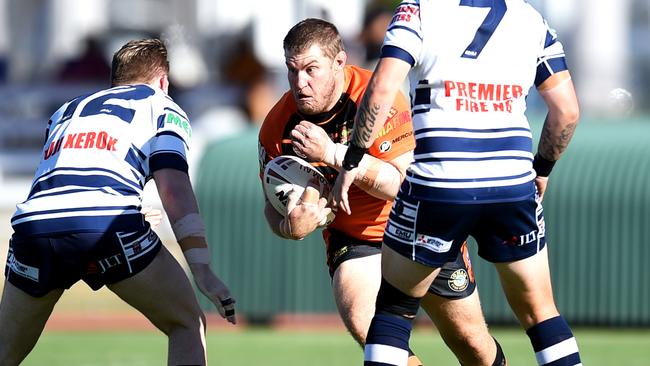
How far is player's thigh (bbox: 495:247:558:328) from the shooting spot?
6.42 m

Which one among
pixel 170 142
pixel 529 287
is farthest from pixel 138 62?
pixel 529 287

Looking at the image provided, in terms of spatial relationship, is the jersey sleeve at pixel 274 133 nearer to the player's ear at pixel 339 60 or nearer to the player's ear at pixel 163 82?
the player's ear at pixel 339 60

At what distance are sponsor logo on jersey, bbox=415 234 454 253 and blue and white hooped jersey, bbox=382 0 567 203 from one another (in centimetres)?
18

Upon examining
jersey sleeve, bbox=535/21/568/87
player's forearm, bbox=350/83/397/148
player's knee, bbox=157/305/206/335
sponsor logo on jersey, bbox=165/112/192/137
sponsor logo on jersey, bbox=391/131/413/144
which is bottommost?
player's knee, bbox=157/305/206/335

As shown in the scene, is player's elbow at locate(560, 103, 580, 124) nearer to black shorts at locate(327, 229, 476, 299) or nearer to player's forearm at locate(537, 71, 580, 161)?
player's forearm at locate(537, 71, 580, 161)

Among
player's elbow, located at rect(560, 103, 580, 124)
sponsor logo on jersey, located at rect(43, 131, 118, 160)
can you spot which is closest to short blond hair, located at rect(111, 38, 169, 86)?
sponsor logo on jersey, located at rect(43, 131, 118, 160)

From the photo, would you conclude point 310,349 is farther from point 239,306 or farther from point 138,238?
point 138,238

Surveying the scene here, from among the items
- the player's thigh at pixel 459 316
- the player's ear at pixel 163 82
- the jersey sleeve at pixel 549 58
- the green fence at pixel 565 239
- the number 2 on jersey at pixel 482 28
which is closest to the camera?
the number 2 on jersey at pixel 482 28

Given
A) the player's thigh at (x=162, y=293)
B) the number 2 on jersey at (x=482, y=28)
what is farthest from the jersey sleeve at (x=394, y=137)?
the player's thigh at (x=162, y=293)

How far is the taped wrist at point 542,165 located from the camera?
6891mm

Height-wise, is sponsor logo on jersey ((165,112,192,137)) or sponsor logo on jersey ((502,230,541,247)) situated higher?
sponsor logo on jersey ((165,112,192,137))

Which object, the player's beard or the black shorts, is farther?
the player's beard

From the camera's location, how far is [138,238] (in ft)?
21.5

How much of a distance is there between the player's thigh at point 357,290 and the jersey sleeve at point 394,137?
522mm
